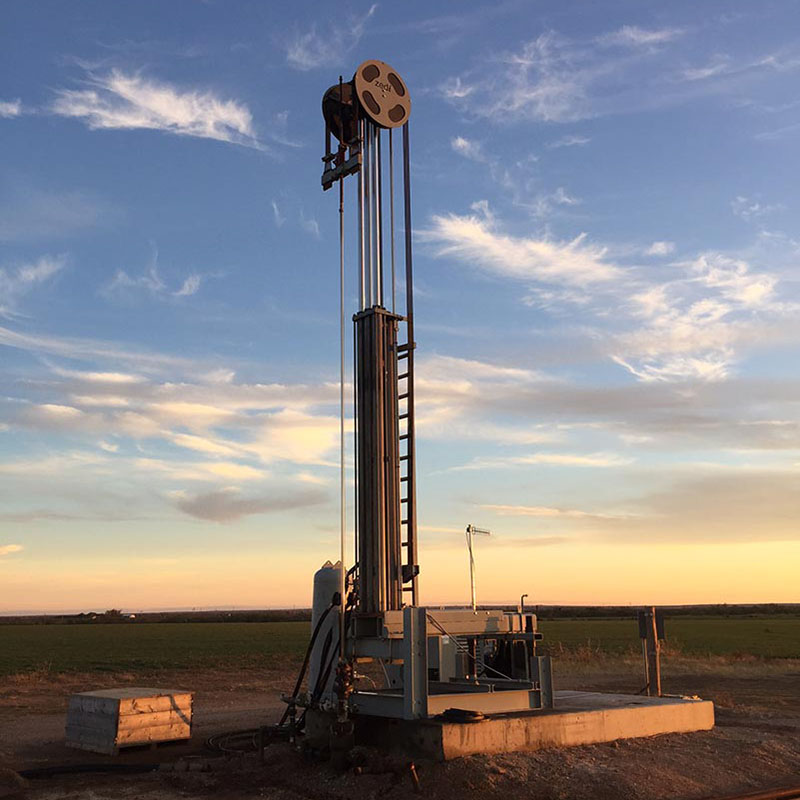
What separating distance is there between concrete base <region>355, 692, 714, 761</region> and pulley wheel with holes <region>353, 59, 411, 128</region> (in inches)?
362

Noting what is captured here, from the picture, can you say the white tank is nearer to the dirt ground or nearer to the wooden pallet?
the dirt ground

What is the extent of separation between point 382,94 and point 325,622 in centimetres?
839

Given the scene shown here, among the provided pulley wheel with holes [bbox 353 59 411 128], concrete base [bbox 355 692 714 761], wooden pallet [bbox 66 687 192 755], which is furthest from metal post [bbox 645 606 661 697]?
pulley wheel with holes [bbox 353 59 411 128]

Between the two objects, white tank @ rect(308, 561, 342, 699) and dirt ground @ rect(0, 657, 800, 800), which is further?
white tank @ rect(308, 561, 342, 699)

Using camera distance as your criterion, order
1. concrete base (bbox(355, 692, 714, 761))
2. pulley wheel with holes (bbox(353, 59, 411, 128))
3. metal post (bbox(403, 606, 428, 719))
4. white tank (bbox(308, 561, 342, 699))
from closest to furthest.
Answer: concrete base (bbox(355, 692, 714, 761)) < metal post (bbox(403, 606, 428, 719)) < white tank (bbox(308, 561, 342, 699)) < pulley wheel with holes (bbox(353, 59, 411, 128))

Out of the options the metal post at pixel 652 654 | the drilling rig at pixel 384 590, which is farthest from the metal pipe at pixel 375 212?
the metal post at pixel 652 654

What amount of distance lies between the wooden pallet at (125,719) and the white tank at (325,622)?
3520 mm

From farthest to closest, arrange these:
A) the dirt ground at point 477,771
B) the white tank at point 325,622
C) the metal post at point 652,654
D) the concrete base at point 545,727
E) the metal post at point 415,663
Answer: the metal post at point 652,654 → the white tank at point 325,622 → the metal post at point 415,663 → the concrete base at point 545,727 → the dirt ground at point 477,771

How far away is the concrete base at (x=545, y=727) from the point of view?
11289 millimetres

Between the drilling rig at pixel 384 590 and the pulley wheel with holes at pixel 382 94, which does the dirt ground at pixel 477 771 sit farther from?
the pulley wheel with holes at pixel 382 94

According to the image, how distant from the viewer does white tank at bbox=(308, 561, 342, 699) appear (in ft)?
42.3

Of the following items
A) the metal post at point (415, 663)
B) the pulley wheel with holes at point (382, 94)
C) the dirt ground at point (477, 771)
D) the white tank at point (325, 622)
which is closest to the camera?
Answer: the dirt ground at point (477, 771)

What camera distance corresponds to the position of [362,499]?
13.1 metres

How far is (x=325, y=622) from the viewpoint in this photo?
13102mm
